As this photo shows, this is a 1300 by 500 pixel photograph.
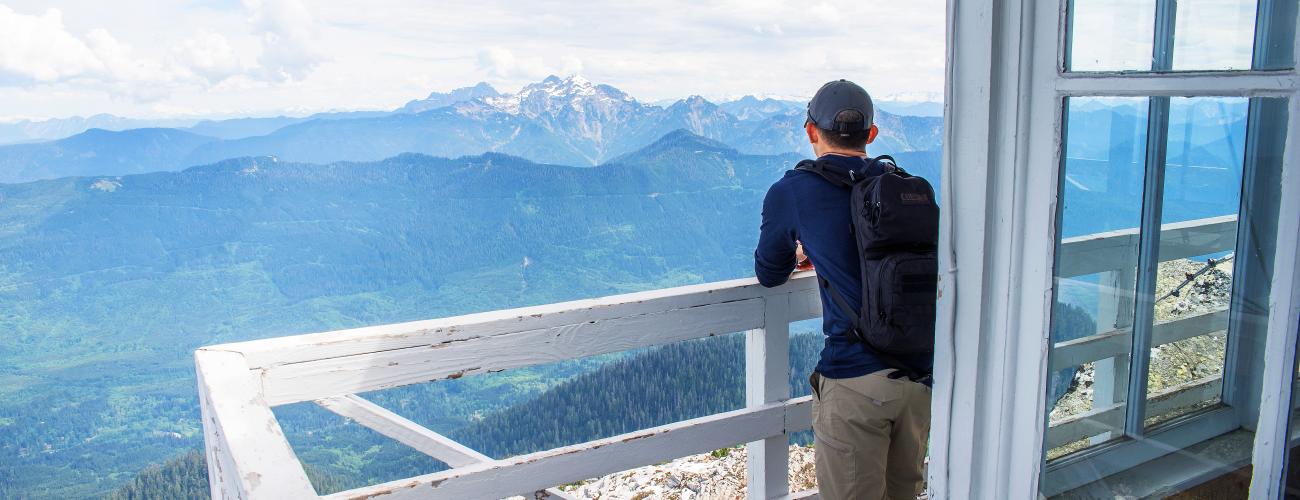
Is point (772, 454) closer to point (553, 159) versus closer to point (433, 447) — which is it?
point (433, 447)

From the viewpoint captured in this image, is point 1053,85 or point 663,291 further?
point 663,291

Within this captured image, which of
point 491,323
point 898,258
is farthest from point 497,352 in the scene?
point 898,258

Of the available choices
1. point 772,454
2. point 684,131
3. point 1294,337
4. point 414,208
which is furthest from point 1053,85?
point 684,131

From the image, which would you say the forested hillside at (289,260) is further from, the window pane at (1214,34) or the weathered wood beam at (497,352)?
A: the window pane at (1214,34)

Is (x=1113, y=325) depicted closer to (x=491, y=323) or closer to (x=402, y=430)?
(x=491, y=323)

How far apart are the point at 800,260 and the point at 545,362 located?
59 centimetres

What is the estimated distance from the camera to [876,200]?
153cm

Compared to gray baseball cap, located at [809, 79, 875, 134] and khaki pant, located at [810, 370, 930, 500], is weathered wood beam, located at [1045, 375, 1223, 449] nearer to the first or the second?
khaki pant, located at [810, 370, 930, 500]

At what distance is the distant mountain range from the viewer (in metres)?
96.2

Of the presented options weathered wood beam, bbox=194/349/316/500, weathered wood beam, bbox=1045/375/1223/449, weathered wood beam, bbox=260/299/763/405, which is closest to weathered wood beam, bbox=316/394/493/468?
weathered wood beam, bbox=260/299/763/405

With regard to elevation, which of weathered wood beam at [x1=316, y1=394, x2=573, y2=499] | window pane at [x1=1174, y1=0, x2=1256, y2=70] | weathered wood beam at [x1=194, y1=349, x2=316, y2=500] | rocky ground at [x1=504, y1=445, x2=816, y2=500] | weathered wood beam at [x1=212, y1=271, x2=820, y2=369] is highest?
window pane at [x1=1174, y1=0, x2=1256, y2=70]

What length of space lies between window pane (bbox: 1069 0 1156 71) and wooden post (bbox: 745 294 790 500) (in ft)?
3.20

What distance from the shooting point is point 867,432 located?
1.72m

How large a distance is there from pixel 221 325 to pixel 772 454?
8409 centimetres
